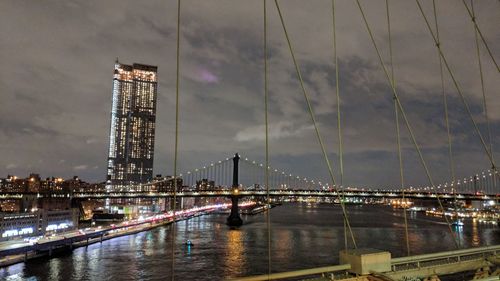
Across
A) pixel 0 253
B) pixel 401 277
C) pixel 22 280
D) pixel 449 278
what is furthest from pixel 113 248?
pixel 401 277

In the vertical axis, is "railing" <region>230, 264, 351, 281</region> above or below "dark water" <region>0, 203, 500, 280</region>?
above

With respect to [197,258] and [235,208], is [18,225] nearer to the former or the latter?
[197,258]

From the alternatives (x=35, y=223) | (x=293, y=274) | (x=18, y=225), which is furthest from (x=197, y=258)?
(x=293, y=274)

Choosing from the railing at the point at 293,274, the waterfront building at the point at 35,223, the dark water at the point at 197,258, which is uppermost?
the railing at the point at 293,274

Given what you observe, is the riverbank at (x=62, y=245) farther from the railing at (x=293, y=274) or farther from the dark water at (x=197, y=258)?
the railing at (x=293, y=274)

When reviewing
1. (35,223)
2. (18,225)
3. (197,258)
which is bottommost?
(197,258)

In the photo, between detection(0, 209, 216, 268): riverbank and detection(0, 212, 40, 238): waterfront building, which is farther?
detection(0, 212, 40, 238): waterfront building

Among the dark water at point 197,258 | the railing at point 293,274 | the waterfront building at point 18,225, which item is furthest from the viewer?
the waterfront building at point 18,225

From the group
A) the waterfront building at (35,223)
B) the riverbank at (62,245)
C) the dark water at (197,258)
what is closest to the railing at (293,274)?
the dark water at (197,258)

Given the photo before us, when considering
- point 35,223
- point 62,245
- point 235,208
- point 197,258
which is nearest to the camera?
point 197,258

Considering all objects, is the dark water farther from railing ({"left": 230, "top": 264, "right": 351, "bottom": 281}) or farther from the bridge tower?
the bridge tower

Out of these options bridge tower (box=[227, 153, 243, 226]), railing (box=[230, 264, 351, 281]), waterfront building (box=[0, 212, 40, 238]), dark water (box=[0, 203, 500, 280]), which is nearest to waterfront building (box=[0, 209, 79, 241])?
waterfront building (box=[0, 212, 40, 238])

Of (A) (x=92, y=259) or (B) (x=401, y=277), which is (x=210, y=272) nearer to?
(A) (x=92, y=259)

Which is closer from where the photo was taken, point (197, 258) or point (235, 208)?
point (197, 258)
